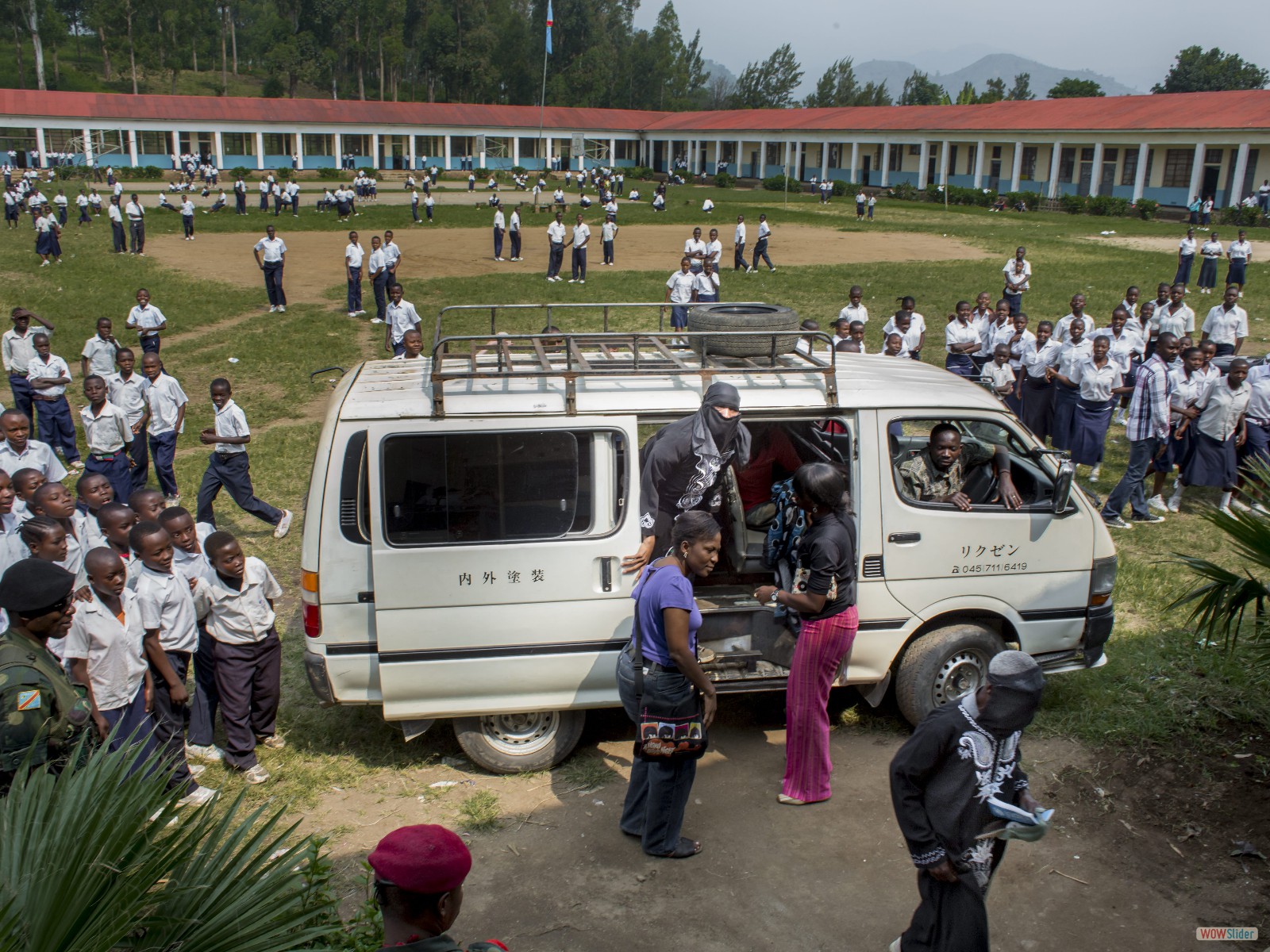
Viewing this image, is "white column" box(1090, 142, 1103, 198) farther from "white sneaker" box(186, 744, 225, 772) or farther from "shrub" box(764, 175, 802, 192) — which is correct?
"white sneaker" box(186, 744, 225, 772)

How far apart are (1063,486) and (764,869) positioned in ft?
8.43

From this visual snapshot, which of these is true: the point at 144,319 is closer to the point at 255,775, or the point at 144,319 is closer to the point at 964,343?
the point at 255,775

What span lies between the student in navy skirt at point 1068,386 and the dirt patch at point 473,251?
15304mm

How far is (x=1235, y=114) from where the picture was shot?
149 feet

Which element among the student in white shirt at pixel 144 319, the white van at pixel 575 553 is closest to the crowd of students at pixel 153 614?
the white van at pixel 575 553

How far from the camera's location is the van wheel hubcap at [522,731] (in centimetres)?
571

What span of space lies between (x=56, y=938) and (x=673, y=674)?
2.85 m

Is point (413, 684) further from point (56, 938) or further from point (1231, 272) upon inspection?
point (1231, 272)

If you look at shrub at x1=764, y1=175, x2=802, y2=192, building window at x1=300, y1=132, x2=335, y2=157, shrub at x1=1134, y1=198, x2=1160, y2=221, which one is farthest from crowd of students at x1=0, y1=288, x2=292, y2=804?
building window at x1=300, y1=132, x2=335, y2=157

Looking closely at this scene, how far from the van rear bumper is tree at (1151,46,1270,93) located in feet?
336

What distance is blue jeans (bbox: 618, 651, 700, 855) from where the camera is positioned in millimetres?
4660

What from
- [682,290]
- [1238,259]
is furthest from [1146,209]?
[682,290]

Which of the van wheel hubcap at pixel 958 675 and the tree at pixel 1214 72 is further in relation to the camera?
the tree at pixel 1214 72

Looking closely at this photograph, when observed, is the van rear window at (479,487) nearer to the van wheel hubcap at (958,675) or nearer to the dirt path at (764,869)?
the dirt path at (764,869)
